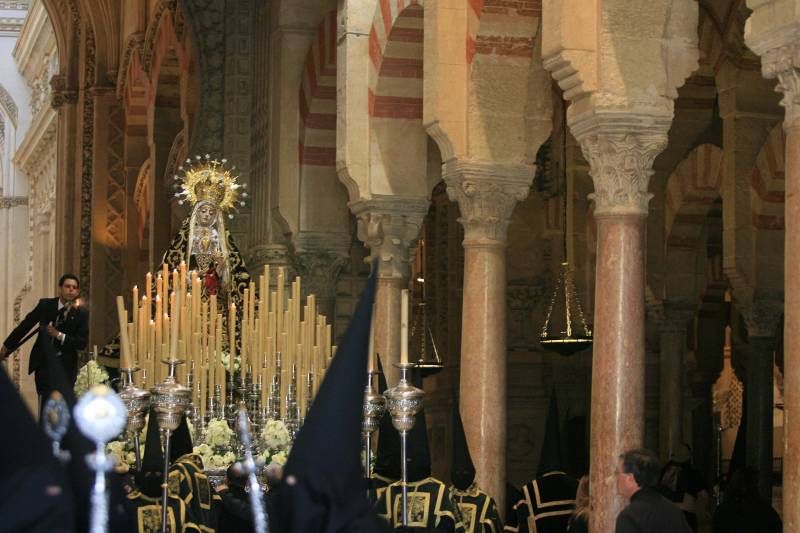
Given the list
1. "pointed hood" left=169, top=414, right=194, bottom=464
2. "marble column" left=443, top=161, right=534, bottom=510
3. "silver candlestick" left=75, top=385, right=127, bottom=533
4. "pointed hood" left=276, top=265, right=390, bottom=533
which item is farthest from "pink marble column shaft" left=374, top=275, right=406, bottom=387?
"pointed hood" left=276, top=265, right=390, bottom=533

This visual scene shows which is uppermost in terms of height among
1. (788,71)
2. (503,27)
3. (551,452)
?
(503,27)

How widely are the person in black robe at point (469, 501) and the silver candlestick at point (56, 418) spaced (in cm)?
436

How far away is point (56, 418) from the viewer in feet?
12.3

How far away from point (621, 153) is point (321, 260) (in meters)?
6.28

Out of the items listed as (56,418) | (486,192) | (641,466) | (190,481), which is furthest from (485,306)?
(56,418)

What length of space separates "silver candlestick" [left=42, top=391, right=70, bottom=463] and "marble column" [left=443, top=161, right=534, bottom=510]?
6696 millimetres

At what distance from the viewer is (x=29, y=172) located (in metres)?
36.1

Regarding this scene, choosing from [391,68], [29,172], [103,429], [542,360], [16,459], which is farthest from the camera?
[29,172]

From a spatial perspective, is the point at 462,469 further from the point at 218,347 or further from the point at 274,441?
the point at 218,347

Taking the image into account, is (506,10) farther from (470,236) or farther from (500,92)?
(470,236)

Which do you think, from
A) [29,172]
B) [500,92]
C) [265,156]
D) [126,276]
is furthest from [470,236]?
[29,172]

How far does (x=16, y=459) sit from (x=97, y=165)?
1902 cm

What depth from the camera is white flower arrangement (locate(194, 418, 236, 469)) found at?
8.23 metres

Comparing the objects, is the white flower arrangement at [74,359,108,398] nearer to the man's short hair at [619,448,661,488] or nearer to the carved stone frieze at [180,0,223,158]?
the man's short hair at [619,448,661,488]
